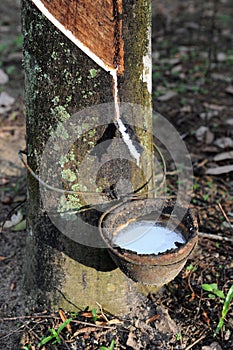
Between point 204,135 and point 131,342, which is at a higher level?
point 204,135

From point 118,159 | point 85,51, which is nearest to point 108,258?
point 118,159

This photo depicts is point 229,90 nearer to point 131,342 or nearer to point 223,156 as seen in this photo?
point 223,156

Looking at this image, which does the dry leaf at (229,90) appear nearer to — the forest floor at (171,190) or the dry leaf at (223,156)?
the forest floor at (171,190)

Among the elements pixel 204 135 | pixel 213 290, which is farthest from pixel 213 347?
pixel 204 135

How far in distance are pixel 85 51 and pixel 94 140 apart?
1.23ft

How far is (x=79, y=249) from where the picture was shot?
94.9 inches

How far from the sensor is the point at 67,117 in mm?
2215

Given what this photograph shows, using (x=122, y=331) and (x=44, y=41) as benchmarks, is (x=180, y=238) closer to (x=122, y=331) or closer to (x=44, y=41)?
(x=122, y=331)

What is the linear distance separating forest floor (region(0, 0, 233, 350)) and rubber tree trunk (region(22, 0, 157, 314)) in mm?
112

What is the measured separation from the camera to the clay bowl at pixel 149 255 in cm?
205

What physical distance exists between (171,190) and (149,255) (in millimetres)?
1283

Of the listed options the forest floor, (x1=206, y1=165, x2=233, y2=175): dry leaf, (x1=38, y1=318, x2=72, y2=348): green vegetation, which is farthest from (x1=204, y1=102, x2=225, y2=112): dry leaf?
(x1=38, y1=318, x2=72, y2=348): green vegetation

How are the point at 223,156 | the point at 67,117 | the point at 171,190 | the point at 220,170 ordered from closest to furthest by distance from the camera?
1. the point at 67,117
2. the point at 171,190
3. the point at 220,170
4. the point at 223,156

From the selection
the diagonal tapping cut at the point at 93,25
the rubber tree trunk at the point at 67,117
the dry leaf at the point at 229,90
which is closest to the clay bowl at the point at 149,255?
the rubber tree trunk at the point at 67,117
